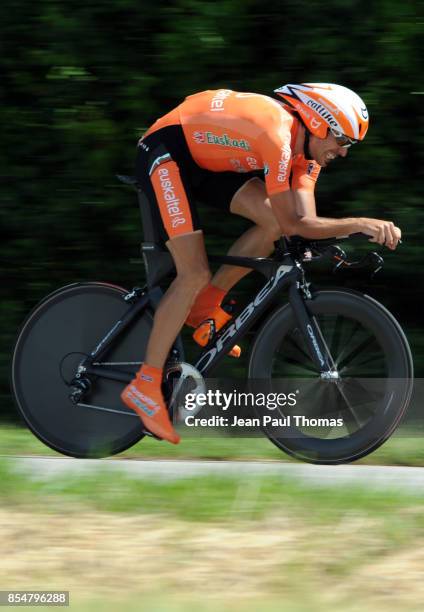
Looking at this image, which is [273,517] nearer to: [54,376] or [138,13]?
[54,376]

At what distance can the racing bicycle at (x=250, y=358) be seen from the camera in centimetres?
547

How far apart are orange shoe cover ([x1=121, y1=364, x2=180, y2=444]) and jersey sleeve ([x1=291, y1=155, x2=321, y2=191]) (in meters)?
1.12

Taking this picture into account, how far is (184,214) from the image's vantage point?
17.9 ft

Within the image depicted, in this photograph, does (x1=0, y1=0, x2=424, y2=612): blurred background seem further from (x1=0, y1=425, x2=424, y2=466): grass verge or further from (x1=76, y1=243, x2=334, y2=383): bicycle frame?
(x1=76, y1=243, x2=334, y2=383): bicycle frame

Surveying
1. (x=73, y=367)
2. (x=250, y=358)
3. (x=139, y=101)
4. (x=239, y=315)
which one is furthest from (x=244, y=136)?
(x=139, y=101)

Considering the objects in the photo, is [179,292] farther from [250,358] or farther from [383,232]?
[383,232]

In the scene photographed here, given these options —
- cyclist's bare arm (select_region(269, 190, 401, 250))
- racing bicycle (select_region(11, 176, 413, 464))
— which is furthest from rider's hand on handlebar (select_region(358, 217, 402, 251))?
racing bicycle (select_region(11, 176, 413, 464))

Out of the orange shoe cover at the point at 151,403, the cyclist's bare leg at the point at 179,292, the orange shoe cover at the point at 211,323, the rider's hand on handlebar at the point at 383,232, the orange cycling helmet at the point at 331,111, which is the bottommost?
the orange shoe cover at the point at 151,403

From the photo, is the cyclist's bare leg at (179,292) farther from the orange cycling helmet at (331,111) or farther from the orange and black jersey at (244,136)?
the orange cycling helmet at (331,111)

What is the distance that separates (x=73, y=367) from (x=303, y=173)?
149cm

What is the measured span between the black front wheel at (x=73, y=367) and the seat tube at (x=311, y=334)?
0.79 metres

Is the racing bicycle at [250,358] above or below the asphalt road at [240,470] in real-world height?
above

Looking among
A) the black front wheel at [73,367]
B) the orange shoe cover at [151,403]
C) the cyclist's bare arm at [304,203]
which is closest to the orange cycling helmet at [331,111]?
the cyclist's bare arm at [304,203]

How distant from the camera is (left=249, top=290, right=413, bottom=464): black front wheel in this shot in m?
5.43
